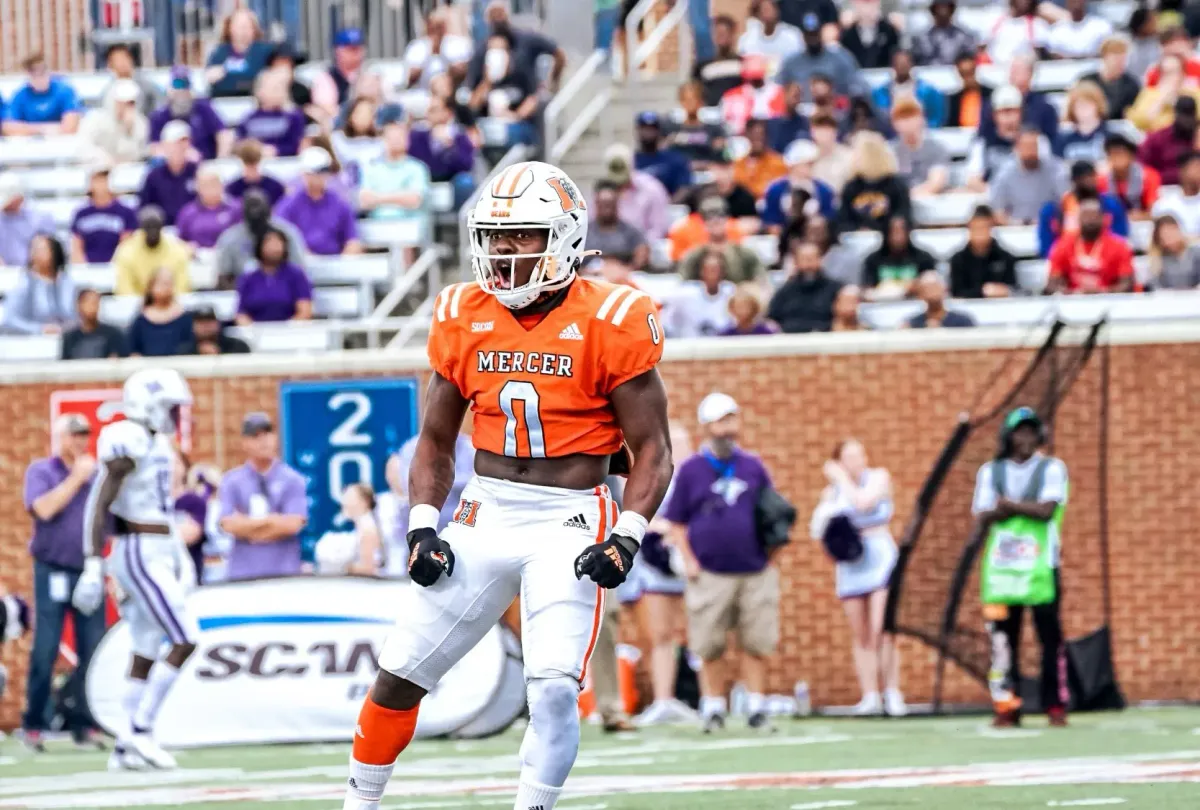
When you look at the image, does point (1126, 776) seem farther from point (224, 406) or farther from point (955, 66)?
point (955, 66)

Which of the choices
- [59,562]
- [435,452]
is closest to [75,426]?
[59,562]

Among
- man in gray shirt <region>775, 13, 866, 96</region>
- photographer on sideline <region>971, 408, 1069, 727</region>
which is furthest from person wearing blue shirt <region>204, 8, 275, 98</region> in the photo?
photographer on sideline <region>971, 408, 1069, 727</region>

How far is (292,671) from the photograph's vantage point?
1245cm

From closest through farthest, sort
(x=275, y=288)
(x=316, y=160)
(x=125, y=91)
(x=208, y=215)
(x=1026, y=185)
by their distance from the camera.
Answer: (x=275, y=288) → (x=1026, y=185) → (x=316, y=160) → (x=208, y=215) → (x=125, y=91)

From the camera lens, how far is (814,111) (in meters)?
16.8

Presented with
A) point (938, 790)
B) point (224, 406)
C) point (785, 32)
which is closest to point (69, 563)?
point (224, 406)

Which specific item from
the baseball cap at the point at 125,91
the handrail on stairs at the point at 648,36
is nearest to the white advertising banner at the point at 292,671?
the baseball cap at the point at 125,91

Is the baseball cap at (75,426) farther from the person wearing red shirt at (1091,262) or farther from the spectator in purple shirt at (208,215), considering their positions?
the person wearing red shirt at (1091,262)

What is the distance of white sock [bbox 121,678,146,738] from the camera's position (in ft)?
36.2

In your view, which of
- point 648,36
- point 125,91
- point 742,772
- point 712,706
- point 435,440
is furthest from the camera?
point 648,36

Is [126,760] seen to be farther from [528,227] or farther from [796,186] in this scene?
[796,186]

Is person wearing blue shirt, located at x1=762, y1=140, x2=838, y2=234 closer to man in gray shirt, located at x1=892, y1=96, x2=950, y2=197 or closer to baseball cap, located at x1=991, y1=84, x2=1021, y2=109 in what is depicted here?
man in gray shirt, located at x1=892, y1=96, x2=950, y2=197

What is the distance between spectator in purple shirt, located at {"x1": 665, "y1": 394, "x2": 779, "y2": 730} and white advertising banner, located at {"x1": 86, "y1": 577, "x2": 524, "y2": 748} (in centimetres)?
117

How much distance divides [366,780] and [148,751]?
15.8ft
